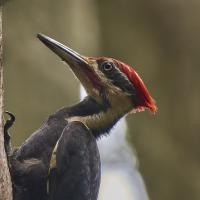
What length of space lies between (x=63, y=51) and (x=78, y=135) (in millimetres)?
614

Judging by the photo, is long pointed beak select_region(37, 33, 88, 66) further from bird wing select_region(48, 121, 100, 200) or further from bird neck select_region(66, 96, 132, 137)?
bird wing select_region(48, 121, 100, 200)

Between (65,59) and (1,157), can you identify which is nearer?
(1,157)

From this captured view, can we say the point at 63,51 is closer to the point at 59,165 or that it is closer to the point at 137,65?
the point at 59,165

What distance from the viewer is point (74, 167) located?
5.15m

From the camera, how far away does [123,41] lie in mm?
6871

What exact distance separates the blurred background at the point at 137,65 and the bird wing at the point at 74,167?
0.93 m

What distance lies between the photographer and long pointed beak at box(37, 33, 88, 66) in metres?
5.42

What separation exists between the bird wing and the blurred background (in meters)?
0.93

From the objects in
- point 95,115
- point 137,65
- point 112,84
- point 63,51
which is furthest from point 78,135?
point 137,65

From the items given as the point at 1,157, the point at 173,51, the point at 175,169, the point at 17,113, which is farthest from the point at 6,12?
the point at 1,157

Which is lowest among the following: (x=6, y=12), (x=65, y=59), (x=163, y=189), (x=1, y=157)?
(x=163, y=189)

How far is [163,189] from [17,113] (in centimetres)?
126

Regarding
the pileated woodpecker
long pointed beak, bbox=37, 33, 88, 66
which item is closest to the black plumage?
the pileated woodpecker

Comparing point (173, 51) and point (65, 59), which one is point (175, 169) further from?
point (65, 59)
